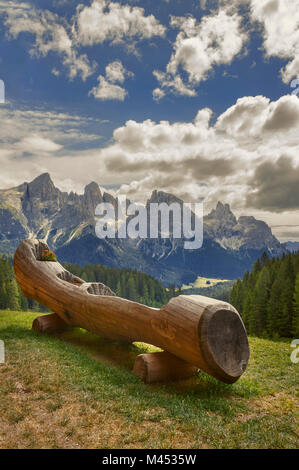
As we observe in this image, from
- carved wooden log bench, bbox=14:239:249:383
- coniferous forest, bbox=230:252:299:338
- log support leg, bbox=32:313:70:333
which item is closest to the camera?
carved wooden log bench, bbox=14:239:249:383

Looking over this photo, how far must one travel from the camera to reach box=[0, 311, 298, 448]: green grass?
604 centimetres

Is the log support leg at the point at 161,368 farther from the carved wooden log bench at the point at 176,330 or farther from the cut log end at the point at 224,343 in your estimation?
the cut log end at the point at 224,343

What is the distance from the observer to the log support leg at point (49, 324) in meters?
15.4

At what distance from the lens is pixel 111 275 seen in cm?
10519

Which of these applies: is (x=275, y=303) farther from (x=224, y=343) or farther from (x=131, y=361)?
(x=224, y=343)

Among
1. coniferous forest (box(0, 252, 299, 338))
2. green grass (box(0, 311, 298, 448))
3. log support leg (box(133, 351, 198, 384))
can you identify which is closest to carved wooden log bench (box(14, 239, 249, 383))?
log support leg (box(133, 351, 198, 384))

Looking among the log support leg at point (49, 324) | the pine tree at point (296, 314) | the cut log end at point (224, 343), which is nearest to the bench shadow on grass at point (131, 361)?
the log support leg at point (49, 324)

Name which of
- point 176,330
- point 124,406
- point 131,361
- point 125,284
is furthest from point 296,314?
point 125,284

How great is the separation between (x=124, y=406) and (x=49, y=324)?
31.4 feet

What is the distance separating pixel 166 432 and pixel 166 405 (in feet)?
4.74

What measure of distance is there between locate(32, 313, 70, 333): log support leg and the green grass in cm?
302

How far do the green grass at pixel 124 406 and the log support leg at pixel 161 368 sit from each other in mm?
256

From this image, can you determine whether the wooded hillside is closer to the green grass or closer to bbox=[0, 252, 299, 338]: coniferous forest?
bbox=[0, 252, 299, 338]: coniferous forest
